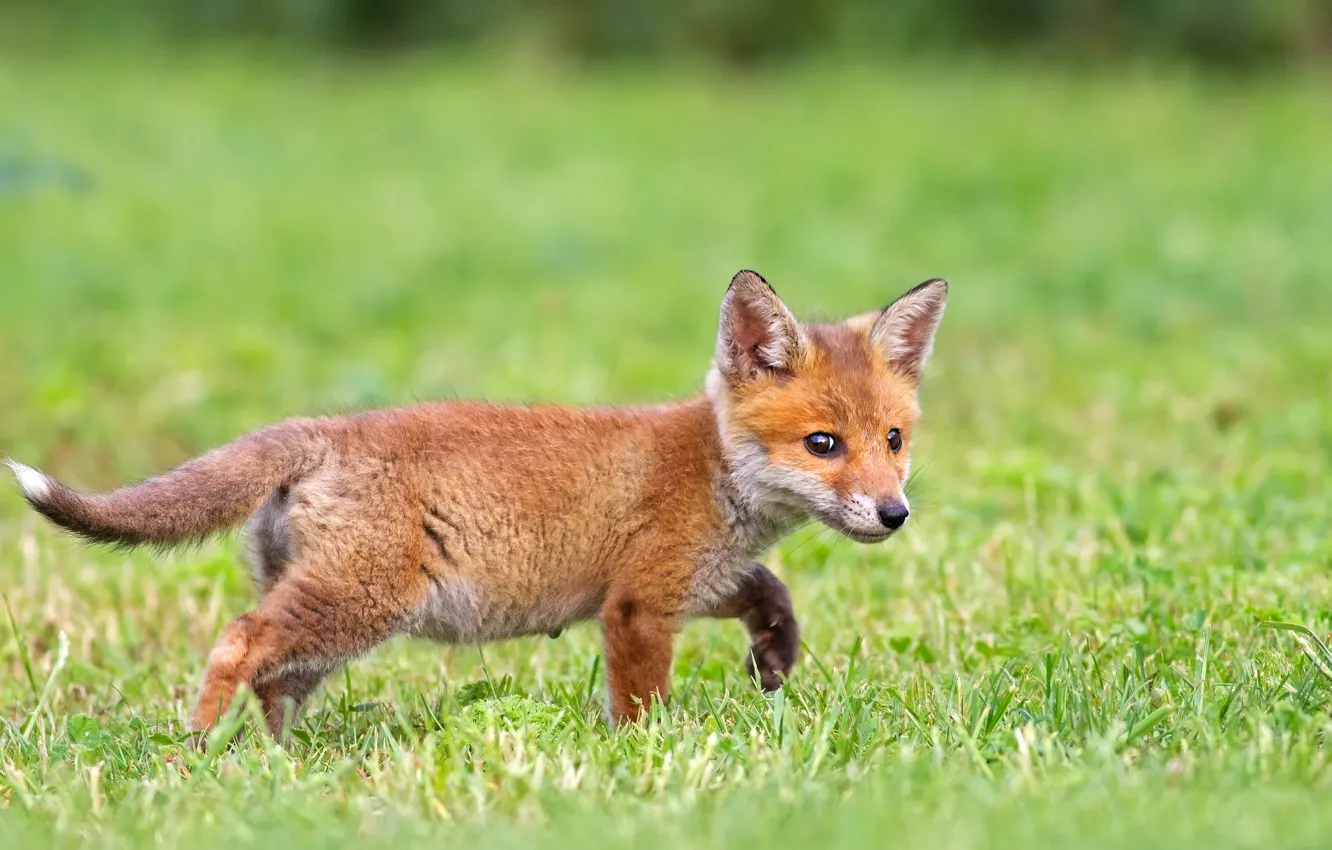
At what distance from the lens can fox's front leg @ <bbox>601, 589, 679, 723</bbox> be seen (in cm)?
486

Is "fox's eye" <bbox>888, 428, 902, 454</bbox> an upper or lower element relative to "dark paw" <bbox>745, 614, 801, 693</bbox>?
upper

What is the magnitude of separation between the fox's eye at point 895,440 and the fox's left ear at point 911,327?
12.4 inches

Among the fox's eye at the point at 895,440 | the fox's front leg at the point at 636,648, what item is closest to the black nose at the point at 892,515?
the fox's eye at the point at 895,440

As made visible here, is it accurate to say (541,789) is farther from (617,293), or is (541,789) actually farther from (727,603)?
(617,293)

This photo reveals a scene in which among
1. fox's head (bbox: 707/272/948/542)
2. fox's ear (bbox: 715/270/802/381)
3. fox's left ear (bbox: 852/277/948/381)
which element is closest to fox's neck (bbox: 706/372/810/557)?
fox's head (bbox: 707/272/948/542)

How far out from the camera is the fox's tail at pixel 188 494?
14.7 ft

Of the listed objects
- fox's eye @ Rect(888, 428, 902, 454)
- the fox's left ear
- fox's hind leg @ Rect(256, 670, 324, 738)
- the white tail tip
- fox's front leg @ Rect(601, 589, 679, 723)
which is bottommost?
fox's hind leg @ Rect(256, 670, 324, 738)

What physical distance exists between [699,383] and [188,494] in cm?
413

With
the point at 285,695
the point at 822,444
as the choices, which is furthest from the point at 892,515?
the point at 285,695

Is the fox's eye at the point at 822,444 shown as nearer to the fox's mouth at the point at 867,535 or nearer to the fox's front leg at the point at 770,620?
the fox's mouth at the point at 867,535

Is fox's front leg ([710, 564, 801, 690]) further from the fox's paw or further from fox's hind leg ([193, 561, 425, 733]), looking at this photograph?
fox's hind leg ([193, 561, 425, 733])

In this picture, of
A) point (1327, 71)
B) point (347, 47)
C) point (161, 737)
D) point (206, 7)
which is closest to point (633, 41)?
point (347, 47)

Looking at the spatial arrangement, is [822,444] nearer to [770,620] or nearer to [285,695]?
[770,620]

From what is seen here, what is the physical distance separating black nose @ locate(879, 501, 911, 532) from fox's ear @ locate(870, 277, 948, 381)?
76 cm
